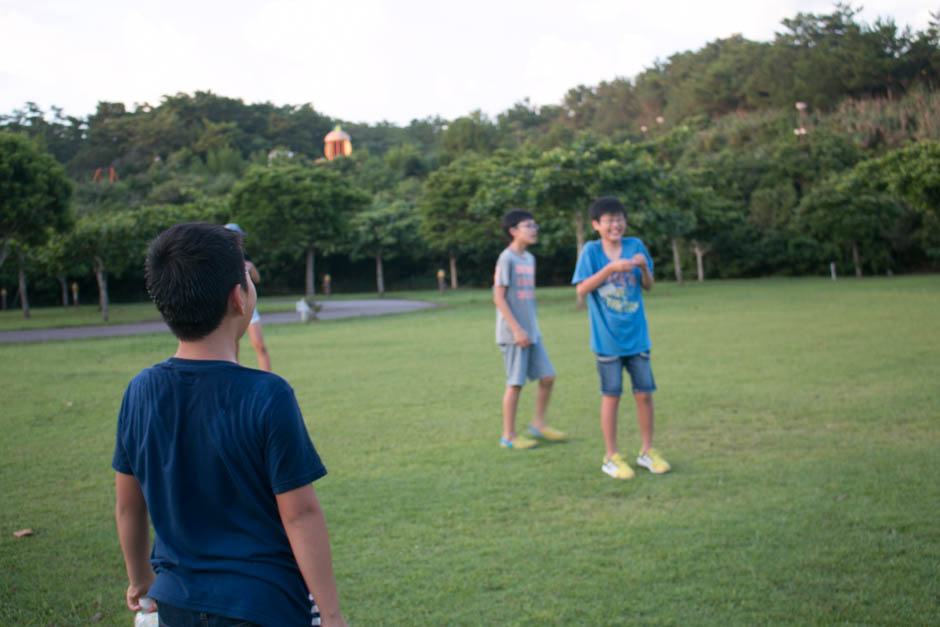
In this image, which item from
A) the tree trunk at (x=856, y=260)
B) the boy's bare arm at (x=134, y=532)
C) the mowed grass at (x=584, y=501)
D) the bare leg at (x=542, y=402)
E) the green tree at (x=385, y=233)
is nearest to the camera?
the boy's bare arm at (x=134, y=532)

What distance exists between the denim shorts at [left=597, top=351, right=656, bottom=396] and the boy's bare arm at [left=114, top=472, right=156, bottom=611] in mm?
3568

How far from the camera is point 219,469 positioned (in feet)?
5.44

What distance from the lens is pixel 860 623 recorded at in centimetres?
290

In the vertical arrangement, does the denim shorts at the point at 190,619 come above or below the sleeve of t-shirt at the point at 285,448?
below

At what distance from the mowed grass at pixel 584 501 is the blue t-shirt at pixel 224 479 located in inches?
62.2

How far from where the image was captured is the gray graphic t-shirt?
A: 5988 mm

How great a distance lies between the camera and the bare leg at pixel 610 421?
505 cm

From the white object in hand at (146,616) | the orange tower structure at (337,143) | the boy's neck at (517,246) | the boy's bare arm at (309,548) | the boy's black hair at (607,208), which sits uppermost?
the orange tower structure at (337,143)

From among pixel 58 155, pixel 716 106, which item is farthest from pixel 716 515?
pixel 58 155

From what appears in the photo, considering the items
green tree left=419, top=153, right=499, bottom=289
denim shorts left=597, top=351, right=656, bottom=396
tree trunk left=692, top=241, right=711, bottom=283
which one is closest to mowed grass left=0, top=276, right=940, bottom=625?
denim shorts left=597, top=351, right=656, bottom=396

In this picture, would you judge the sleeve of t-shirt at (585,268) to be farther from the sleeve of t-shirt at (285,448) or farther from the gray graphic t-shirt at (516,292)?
the sleeve of t-shirt at (285,448)

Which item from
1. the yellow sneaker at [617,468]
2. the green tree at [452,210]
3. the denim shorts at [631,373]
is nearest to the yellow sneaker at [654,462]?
the yellow sneaker at [617,468]

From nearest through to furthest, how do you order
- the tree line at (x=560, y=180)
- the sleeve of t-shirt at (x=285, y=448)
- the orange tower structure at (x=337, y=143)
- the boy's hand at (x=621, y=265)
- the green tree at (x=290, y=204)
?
the sleeve of t-shirt at (x=285, y=448) < the boy's hand at (x=621, y=265) < the tree line at (x=560, y=180) < the green tree at (x=290, y=204) < the orange tower structure at (x=337, y=143)

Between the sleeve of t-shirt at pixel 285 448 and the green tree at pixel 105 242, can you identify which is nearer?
the sleeve of t-shirt at pixel 285 448
